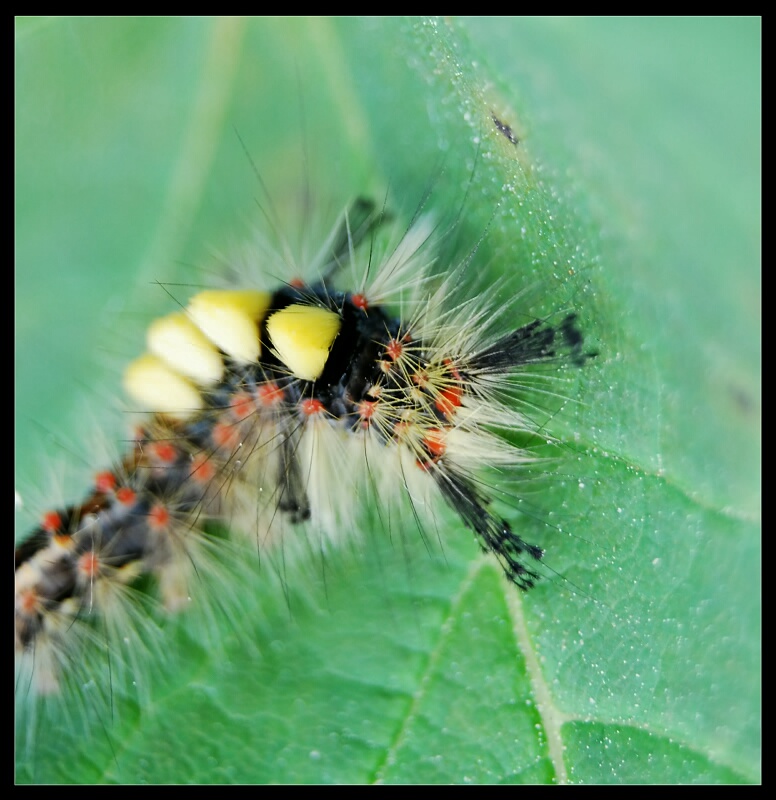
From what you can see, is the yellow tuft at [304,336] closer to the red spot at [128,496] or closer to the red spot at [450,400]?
the red spot at [450,400]

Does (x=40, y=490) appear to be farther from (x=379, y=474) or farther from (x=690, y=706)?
(x=690, y=706)

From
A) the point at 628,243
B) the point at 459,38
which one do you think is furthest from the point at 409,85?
the point at 628,243

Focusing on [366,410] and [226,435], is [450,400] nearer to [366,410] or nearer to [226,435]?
[366,410]

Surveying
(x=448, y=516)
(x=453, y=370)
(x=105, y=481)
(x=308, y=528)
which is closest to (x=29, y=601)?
(x=105, y=481)

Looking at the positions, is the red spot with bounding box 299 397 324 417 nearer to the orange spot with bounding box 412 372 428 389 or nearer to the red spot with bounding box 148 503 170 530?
the orange spot with bounding box 412 372 428 389

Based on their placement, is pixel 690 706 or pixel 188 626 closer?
pixel 690 706

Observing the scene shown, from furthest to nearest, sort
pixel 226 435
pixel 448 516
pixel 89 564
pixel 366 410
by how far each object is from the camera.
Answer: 1. pixel 89 564
2. pixel 226 435
3. pixel 366 410
4. pixel 448 516
